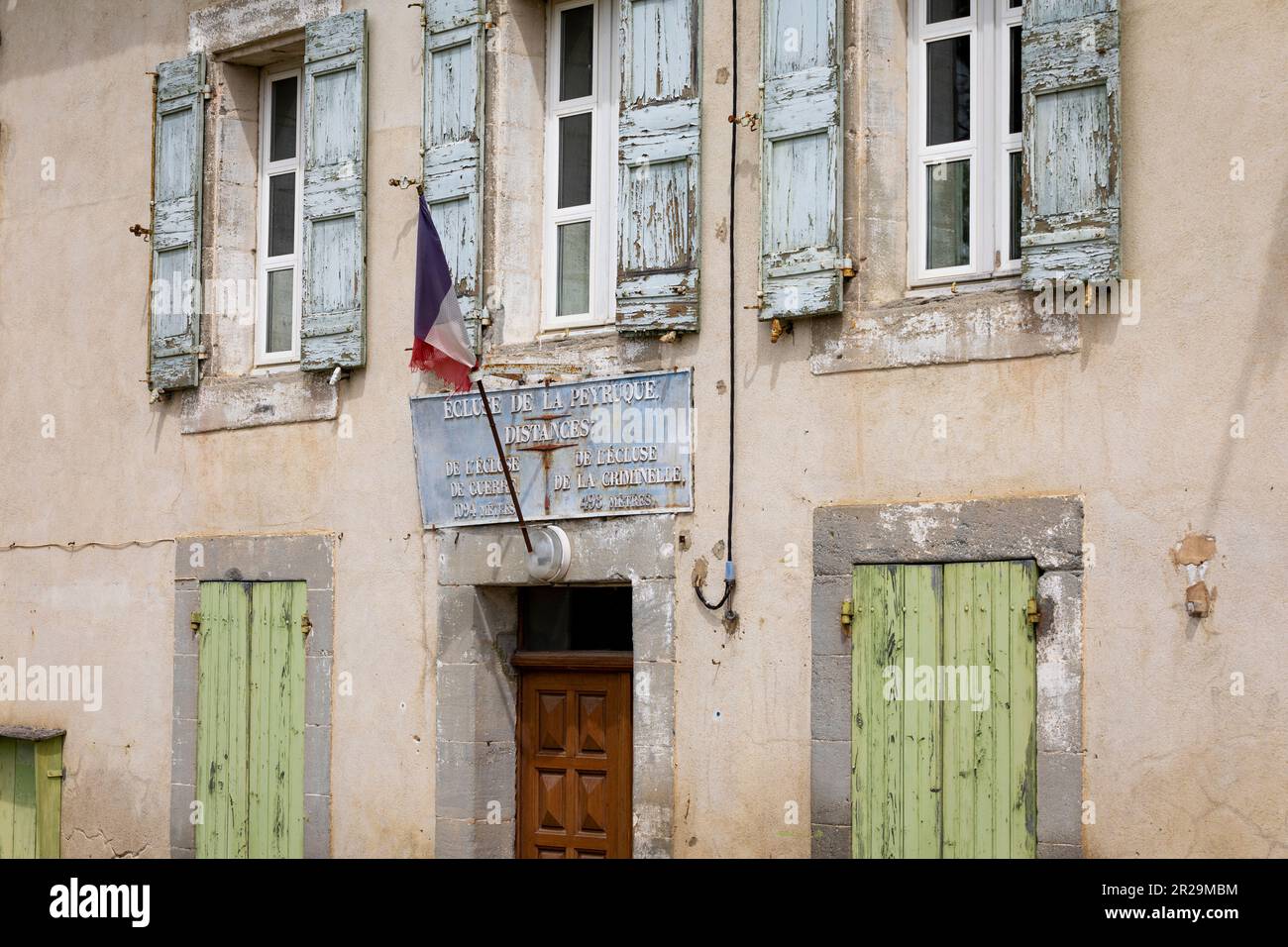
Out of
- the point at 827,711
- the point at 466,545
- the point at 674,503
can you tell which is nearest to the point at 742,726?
the point at 827,711

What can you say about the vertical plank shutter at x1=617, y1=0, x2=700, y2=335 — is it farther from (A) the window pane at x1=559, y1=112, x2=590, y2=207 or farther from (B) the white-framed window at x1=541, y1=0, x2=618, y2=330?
(A) the window pane at x1=559, y1=112, x2=590, y2=207

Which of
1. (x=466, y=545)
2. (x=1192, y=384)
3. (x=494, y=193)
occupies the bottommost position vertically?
(x=466, y=545)

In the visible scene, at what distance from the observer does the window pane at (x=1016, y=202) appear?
7.82 metres

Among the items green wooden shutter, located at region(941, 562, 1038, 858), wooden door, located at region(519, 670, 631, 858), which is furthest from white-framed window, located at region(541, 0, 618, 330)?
green wooden shutter, located at region(941, 562, 1038, 858)

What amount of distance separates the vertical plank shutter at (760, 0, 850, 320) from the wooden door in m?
2.18

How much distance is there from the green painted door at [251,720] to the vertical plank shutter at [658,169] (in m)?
2.73

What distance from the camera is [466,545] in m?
9.30

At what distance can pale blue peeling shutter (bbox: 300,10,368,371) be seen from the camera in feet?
32.2

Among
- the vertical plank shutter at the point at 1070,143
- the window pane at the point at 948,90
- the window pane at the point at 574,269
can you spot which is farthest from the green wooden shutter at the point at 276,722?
the vertical plank shutter at the point at 1070,143

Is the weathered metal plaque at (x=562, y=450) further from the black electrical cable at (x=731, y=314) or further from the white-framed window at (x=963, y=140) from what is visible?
the white-framed window at (x=963, y=140)

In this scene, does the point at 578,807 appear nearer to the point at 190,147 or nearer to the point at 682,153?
the point at 682,153

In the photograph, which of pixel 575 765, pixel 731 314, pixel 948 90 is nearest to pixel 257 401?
pixel 575 765

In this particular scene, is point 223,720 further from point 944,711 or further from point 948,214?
point 948,214
